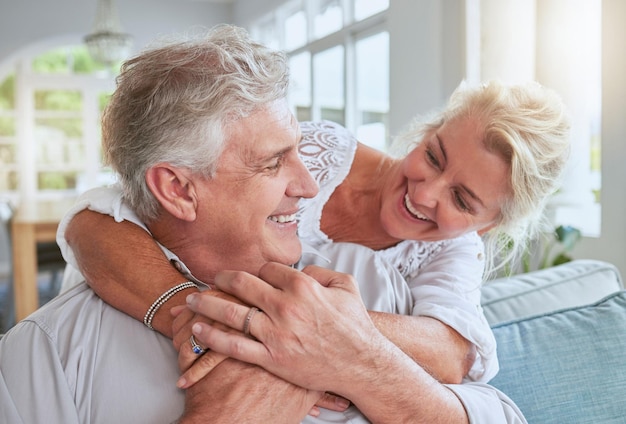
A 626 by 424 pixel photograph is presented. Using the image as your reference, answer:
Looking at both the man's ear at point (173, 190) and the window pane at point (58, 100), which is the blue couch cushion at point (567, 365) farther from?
the window pane at point (58, 100)

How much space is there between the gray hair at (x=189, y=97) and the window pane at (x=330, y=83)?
556 cm

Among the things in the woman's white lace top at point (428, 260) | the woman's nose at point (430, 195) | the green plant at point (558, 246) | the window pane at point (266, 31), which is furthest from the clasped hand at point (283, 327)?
the window pane at point (266, 31)

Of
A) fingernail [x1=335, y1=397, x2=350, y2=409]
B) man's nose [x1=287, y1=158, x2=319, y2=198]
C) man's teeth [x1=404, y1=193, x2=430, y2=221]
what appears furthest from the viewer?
man's teeth [x1=404, y1=193, x2=430, y2=221]

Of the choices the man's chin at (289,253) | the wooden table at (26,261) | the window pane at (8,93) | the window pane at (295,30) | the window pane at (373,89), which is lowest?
the wooden table at (26,261)

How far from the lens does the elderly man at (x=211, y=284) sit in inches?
40.7

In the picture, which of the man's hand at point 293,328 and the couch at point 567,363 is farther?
the couch at point 567,363

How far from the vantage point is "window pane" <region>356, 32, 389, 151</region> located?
20.1ft

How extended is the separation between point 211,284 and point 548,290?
96 centimetres

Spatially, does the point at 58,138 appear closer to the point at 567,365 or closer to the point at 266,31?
the point at 266,31

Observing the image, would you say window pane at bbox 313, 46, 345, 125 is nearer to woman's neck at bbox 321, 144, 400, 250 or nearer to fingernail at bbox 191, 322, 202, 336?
woman's neck at bbox 321, 144, 400, 250

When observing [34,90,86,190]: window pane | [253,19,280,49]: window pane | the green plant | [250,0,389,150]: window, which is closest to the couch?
the green plant

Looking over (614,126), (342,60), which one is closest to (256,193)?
(614,126)

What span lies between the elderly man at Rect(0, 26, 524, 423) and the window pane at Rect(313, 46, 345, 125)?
18.3 feet

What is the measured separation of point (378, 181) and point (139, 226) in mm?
773
